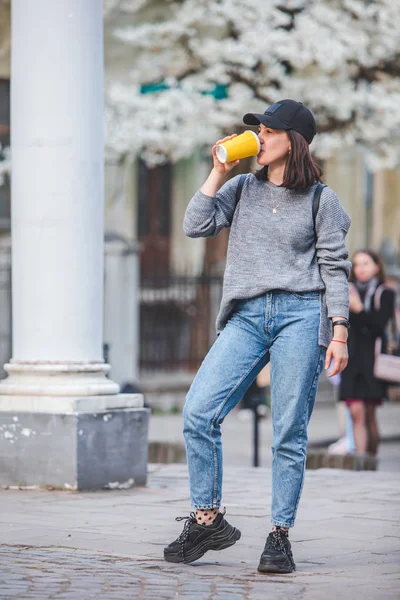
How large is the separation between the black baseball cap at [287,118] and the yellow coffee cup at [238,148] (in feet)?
0.30

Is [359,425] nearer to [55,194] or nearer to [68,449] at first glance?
[68,449]

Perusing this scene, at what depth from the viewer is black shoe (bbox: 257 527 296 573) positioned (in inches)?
221

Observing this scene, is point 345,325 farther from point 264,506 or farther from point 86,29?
point 86,29

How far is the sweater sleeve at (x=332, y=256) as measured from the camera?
5777 millimetres

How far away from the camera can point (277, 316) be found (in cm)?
581

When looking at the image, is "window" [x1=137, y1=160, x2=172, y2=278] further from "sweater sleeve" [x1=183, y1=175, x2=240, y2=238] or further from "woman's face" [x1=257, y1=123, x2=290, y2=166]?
"woman's face" [x1=257, y1=123, x2=290, y2=166]

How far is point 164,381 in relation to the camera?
19.4 metres

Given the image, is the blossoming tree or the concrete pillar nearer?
the concrete pillar

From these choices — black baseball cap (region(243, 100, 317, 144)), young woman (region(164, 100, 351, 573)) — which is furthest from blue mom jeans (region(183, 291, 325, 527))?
black baseball cap (region(243, 100, 317, 144))

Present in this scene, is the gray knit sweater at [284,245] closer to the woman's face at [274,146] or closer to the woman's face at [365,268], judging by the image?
the woman's face at [274,146]

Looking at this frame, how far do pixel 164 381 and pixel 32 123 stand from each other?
37.5ft

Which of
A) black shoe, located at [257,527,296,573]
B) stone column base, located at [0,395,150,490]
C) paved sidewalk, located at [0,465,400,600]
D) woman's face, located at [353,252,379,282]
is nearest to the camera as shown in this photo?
paved sidewalk, located at [0,465,400,600]

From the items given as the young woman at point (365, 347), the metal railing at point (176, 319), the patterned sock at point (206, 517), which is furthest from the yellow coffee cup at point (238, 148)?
the metal railing at point (176, 319)

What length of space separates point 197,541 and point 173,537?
2.22ft
